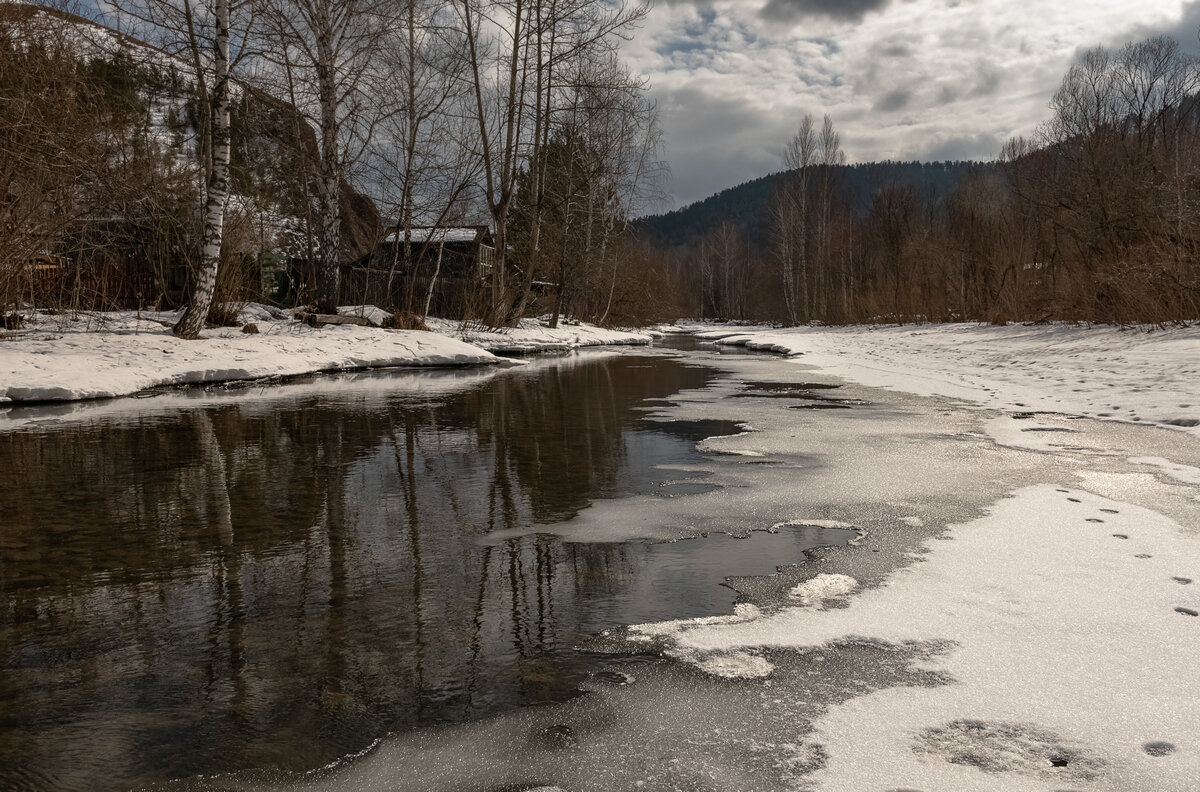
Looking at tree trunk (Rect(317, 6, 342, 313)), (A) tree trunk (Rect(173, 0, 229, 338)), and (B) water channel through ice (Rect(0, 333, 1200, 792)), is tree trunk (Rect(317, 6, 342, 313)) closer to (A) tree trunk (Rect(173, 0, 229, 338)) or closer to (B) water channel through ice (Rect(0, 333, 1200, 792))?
(A) tree trunk (Rect(173, 0, 229, 338))

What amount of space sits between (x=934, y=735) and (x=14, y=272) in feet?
36.6

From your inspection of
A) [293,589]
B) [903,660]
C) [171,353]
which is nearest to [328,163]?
[171,353]

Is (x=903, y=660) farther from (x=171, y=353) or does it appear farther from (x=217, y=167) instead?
(x=217, y=167)

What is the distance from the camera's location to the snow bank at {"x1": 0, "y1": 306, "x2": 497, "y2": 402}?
26.1 ft

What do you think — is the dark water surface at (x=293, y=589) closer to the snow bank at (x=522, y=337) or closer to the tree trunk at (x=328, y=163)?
the tree trunk at (x=328, y=163)

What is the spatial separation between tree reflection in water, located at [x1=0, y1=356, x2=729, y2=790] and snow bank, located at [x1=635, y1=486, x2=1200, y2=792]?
65cm

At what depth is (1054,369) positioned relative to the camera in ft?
37.3

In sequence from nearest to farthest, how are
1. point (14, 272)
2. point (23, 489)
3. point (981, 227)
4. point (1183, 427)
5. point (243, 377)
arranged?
point (23, 489) < point (1183, 427) < point (14, 272) < point (243, 377) < point (981, 227)

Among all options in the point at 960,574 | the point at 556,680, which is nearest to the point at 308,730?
the point at 556,680

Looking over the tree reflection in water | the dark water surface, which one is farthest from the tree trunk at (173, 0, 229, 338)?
the tree reflection in water

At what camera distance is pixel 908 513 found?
3.66 m

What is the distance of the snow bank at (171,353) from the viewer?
796cm

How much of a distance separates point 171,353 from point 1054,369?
12.4m

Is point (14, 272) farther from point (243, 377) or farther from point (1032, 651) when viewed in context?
point (1032, 651)
